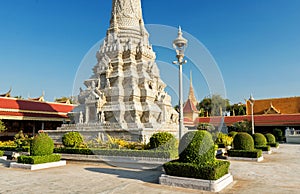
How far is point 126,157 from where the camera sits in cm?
1244

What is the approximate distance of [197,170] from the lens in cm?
791

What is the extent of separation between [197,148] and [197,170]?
77cm

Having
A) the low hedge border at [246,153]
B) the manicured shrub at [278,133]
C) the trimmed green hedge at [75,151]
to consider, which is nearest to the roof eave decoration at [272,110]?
the manicured shrub at [278,133]

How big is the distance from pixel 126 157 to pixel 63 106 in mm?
23719

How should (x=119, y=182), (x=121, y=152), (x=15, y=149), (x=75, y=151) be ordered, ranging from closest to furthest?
(x=119, y=182)
(x=121, y=152)
(x=75, y=151)
(x=15, y=149)

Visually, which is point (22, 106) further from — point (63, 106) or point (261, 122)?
point (261, 122)

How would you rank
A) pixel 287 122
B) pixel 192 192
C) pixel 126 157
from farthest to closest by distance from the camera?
pixel 287 122 → pixel 126 157 → pixel 192 192

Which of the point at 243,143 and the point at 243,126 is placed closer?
the point at 243,143

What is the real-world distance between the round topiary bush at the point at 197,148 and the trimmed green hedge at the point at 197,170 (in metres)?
0.24

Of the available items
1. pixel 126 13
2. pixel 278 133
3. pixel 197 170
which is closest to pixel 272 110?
pixel 278 133

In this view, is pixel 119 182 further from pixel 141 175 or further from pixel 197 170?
pixel 197 170

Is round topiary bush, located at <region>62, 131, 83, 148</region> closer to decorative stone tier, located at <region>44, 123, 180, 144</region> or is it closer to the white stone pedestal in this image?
decorative stone tier, located at <region>44, 123, 180, 144</region>

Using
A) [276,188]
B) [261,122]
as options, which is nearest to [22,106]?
[276,188]

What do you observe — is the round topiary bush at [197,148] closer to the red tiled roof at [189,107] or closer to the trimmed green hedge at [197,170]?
the trimmed green hedge at [197,170]
